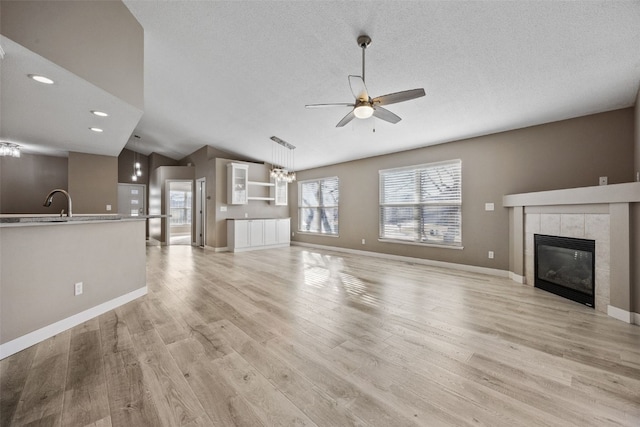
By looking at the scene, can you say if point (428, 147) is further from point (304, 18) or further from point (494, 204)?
point (304, 18)

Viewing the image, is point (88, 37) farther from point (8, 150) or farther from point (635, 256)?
point (635, 256)

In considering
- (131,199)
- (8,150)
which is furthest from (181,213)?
(8,150)

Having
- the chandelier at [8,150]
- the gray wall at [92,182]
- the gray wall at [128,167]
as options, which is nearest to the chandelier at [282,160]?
the gray wall at [92,182]

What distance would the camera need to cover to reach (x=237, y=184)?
24.4 feet

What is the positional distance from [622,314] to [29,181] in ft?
34.4

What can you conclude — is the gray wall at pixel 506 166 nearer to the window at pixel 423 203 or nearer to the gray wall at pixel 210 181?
the window at pixel 423 203

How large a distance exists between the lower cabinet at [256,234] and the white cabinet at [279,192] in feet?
2.03

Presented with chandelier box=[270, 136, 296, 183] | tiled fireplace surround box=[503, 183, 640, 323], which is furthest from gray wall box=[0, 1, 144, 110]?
tiled fireplace surround box=[503, 183, 640, 323]

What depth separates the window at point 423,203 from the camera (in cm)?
500

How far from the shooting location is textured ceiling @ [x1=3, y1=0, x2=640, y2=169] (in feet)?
7.85

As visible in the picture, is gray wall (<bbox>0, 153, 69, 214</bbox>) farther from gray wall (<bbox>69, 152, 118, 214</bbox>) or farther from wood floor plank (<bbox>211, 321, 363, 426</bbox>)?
wood floor plank (<bbox>211, 321, 363, 426</bbox>)

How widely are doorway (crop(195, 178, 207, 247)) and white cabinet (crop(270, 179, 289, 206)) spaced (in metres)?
2.14

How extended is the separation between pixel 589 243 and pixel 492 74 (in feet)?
7.93

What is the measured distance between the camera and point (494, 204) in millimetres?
4484
